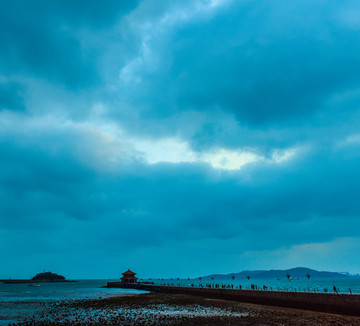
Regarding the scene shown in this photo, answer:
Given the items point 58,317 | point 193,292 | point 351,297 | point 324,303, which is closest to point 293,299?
point 324,303

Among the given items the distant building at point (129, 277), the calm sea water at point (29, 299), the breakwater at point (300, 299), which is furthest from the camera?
the distant building at point (129, 277)

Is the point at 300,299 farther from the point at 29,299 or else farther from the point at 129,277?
the point at 129,277

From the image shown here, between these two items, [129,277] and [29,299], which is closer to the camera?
[29,299]

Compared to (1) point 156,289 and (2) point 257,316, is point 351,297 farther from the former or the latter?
(1) point 156,289

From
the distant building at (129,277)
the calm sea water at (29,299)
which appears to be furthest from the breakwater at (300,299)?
the distant building at (129,277)

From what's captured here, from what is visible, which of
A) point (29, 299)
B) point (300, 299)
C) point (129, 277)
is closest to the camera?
point (300, 299)

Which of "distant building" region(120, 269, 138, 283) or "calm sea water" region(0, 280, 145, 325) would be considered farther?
"distant building" region(120, 269, 138, 283)

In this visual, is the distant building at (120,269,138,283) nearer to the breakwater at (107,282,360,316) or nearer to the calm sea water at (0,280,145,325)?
the calm sea water at (0,280,145,325)

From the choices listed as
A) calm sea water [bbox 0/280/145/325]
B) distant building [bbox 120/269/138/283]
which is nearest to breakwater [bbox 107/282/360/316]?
calm sea water [bbox 0/280/145/325]

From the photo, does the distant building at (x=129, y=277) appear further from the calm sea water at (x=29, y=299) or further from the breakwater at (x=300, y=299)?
the breakwater at (x=300, y=299)

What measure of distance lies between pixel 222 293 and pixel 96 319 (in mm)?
36840

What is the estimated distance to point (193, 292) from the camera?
78312 millimetres

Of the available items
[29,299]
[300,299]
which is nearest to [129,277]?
[29,299]

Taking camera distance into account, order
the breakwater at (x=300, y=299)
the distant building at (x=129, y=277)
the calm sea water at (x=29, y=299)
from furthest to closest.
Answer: the distant building at (x=129, y=277) < the calm sea water at (x=29, y=299) < the breakwater at (x=300, y=299)
